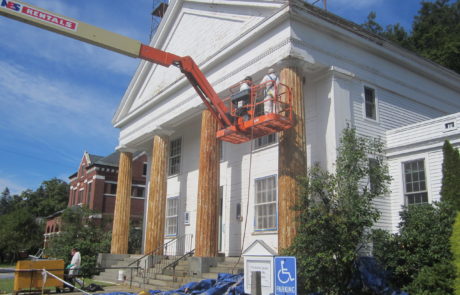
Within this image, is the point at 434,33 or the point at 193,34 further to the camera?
the point at 434,33

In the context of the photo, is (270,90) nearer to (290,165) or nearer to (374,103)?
(290,165)

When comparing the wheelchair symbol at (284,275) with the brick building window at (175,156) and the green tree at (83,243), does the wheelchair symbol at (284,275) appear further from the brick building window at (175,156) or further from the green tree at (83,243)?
the green tree at (83,243)

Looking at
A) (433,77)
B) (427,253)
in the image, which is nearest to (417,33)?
(433,77)

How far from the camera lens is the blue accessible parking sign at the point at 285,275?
7105 millimetres

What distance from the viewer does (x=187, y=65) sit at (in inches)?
595

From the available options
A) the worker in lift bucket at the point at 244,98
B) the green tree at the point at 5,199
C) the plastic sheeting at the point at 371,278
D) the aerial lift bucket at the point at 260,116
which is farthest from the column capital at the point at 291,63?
the green tree at the point at 5,199

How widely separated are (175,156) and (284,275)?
685 inches

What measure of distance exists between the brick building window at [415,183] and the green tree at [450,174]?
133cm

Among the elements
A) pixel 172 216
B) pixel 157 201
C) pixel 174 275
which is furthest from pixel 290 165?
pixel 172 216

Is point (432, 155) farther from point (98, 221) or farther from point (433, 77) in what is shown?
point (98, 221)

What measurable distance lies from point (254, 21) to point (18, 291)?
40.8ft

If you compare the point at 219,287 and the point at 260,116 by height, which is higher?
the point at 260,116

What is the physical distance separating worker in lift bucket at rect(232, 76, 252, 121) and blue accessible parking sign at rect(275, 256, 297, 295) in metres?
6.98

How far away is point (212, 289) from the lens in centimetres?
1247
